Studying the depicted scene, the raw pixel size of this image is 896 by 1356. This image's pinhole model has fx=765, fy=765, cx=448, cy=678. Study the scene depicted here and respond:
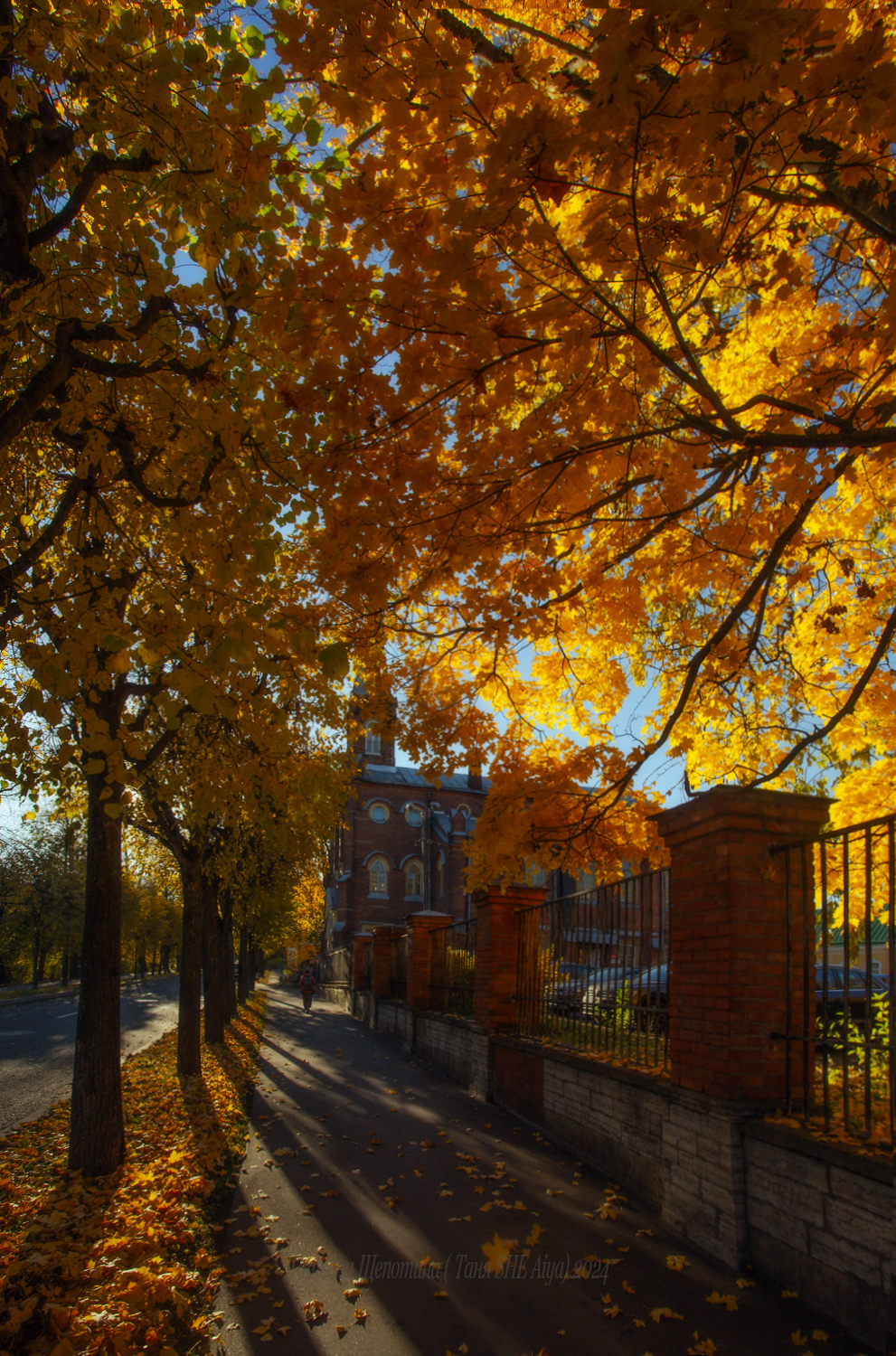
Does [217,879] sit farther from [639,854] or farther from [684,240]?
[684,240]

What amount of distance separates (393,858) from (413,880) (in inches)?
60.3

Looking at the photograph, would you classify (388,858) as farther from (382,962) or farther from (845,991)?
(845,991)

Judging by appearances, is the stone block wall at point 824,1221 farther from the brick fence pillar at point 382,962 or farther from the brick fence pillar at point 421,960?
the brick fence pillar at point 382,962

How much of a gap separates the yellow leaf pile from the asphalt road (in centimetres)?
188

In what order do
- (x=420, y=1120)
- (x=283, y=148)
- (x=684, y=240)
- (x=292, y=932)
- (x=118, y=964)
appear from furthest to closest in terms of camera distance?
1. (x=292, y=932)
2. (x=420, y=1120)
3. (x=118, y=964)
4. (x=283, y=148)
5. (x=684, y=240)

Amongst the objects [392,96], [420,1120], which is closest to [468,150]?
Answer: [392,96]

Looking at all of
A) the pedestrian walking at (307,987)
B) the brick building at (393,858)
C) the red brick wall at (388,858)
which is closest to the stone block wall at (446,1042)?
the pedestrian walking at (307,987)

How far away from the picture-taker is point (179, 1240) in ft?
14.6

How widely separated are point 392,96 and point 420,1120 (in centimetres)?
832

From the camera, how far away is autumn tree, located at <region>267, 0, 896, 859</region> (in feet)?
9.24

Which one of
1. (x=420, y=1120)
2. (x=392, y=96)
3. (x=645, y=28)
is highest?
(x=392, y=96)

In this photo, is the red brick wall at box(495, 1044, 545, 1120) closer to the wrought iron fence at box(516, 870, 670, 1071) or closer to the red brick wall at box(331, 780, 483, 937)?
the wrought iron fence at box(516, 870, 670, 1071)

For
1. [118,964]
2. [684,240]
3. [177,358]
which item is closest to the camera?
[684,240]

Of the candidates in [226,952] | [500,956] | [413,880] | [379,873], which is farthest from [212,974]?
[413,880]
